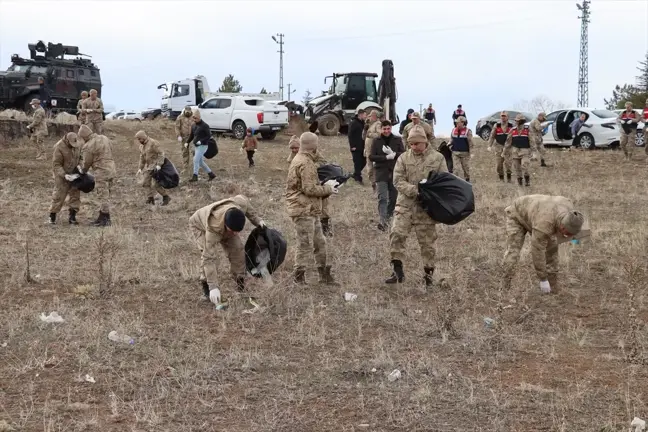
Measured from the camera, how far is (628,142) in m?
20.8

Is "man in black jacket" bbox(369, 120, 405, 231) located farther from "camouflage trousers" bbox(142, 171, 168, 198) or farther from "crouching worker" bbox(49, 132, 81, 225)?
"camouflage trousers" bbox(142, 171, 168, 198)

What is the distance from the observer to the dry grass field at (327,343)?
16.5 ft

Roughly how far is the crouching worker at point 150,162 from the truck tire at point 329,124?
12614 millimetres

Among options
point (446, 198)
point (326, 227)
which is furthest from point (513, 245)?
point (326, 227)

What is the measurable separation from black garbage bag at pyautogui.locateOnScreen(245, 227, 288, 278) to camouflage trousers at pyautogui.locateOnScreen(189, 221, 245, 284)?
10cm

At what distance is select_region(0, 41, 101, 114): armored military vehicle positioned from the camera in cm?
2527

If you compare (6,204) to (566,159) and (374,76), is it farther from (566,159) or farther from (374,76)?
(374,76)

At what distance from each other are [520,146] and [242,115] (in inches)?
425

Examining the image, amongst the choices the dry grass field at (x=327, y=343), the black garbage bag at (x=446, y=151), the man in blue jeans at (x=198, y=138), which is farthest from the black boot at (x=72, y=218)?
the black garbage bag at (x=446, y=151)

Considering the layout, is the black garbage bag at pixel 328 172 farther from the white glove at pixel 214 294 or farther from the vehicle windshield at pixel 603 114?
the vehicle windshield at pixel 603 114

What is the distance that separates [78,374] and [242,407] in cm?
133

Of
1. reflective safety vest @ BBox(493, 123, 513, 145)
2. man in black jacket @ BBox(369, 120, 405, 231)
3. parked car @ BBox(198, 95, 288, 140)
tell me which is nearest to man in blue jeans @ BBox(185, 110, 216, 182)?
man in black jacket @ BBox(369, 120, 405, 231)

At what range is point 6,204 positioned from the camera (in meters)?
14.4

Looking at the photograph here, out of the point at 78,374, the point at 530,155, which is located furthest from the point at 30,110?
the point at 78,374
